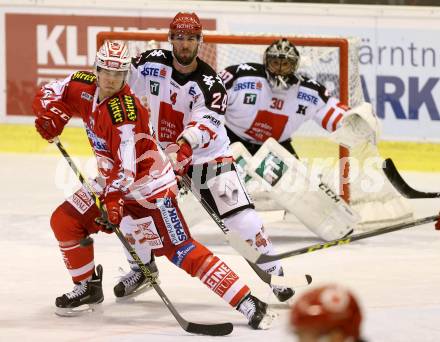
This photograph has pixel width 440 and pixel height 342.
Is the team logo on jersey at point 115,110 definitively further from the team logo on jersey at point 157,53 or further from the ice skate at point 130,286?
the ice skate at point 130,286

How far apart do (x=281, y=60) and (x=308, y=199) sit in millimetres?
699

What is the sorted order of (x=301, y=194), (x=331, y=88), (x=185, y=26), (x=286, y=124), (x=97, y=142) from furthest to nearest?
(x=331, y=88), (x=286, y=124), (x=301, y=194), (x=185, y=26), (x=97, y=142)

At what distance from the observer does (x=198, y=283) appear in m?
4.80

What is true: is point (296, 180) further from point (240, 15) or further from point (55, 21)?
point (55, 21)

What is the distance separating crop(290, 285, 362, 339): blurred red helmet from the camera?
1687 millimetres

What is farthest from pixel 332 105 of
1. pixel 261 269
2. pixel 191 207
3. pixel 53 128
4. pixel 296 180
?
pixel 53 128

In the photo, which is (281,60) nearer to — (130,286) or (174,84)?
(174,84)

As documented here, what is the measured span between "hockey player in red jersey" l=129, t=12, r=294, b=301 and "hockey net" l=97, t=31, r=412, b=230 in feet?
5.98

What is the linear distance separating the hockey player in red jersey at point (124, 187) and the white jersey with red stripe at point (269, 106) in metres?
1.64

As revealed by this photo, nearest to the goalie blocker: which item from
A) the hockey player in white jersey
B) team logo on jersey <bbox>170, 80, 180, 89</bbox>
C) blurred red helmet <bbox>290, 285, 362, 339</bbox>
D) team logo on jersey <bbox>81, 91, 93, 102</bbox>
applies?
the hockey player in white jersey

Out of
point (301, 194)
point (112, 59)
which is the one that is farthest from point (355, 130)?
point (112, 59)

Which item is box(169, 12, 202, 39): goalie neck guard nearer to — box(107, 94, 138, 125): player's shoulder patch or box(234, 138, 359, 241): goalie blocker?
box(107, 94, 138, 125): player's shoulder patch

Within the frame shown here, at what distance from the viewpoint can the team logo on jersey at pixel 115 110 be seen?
387 centimetres

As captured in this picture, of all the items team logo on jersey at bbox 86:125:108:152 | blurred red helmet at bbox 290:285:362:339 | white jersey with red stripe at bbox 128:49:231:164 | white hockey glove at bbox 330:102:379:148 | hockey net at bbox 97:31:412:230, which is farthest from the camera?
hockey net at bbox 97:31:412:230
